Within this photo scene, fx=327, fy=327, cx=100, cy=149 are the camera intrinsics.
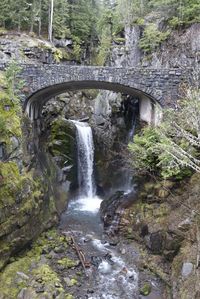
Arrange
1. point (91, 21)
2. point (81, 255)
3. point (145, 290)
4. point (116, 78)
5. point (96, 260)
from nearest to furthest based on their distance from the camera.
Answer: point (145, 290) < point (96, 260) < point (81, 255) < point (116, 78) < point (91, 21)

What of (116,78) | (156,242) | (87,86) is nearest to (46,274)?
(156,242)

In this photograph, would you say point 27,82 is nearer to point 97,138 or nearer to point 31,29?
point 97,138

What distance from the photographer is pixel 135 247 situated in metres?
14.6

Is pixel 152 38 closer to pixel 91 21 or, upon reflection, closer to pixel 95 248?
pixel 91 21

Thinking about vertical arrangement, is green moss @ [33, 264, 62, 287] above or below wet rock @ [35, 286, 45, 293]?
above

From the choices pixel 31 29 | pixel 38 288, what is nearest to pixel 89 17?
pixel 31 29

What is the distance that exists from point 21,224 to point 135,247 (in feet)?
16.8

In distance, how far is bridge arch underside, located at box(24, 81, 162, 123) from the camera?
1731 centimetres

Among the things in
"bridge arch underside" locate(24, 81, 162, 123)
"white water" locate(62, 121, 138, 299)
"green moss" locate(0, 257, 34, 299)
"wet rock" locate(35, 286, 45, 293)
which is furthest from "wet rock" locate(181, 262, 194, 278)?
"bridge arch underside" locate(24, 81, 162, 123)

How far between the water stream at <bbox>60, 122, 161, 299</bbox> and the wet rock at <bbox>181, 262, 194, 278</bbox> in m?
1.92

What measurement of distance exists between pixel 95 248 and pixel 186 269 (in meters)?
5.02

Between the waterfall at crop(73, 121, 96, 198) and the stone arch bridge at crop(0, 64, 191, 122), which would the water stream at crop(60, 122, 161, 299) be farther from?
the stone arch bridge at crop(0, 64, 191, 122)

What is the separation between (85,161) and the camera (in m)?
22.9

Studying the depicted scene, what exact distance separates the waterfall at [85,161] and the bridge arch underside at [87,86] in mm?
3924
